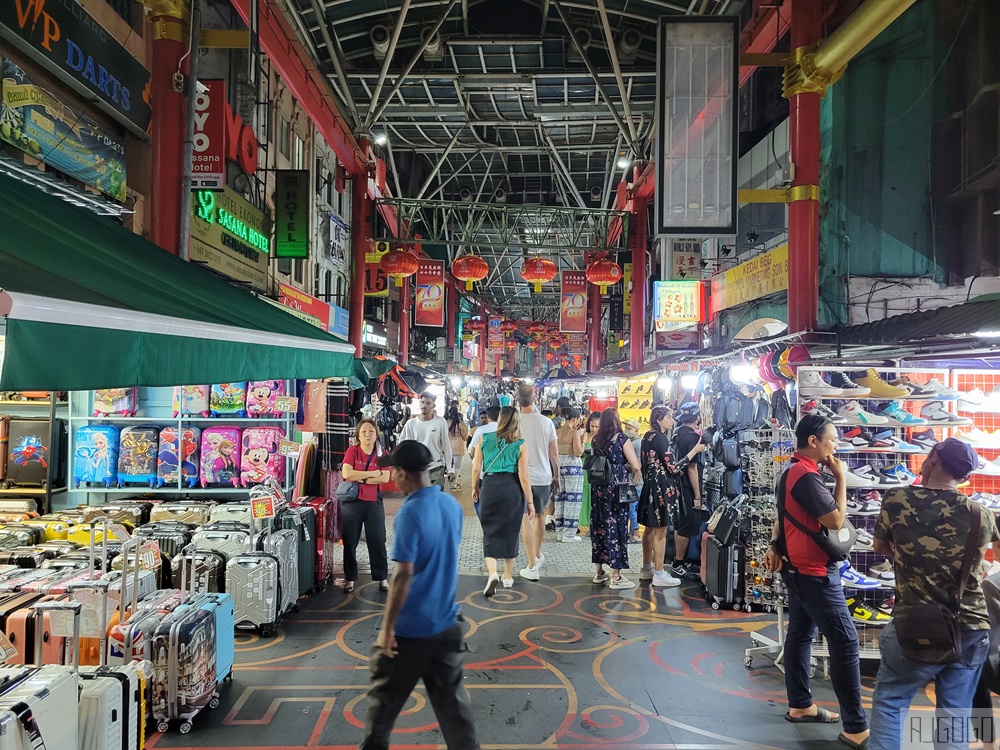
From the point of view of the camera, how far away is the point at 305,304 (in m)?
10.5

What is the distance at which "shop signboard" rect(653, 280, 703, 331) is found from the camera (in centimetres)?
1275

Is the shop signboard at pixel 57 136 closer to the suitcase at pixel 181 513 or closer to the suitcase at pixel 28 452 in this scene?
the suitcase at pixel 28 452

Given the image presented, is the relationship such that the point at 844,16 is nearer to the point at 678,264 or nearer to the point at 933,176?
the point at 933,176

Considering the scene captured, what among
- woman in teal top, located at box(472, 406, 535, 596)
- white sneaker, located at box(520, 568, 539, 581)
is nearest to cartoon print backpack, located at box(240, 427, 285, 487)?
woman in teal top, located at box(472, 406, 535, 596)

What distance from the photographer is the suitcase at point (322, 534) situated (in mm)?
6461

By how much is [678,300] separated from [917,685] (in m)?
10.2

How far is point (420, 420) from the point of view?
7406 millimetres

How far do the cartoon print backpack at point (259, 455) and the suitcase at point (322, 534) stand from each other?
0.78m

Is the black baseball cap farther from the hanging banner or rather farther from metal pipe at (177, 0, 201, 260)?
the hanging banner

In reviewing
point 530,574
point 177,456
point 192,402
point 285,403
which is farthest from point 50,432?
point 530,574

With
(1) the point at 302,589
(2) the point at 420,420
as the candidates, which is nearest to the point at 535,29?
(2) the point at 420,420

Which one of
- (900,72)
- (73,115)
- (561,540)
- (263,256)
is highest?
(900,72)

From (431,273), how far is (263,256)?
8263 millimetres

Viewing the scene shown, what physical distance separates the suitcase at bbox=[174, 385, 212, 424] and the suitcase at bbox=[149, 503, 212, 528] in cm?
113
